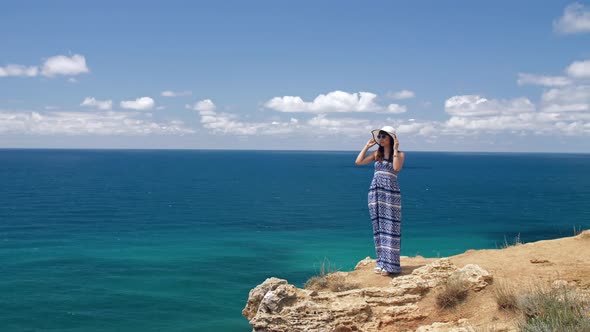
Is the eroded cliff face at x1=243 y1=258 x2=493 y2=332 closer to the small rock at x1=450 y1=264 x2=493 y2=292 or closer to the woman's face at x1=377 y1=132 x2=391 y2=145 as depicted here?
the small rock at x1=450 y1=264 x2=493 y2=292

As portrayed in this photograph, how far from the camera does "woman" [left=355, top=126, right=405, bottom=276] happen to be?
418 inches

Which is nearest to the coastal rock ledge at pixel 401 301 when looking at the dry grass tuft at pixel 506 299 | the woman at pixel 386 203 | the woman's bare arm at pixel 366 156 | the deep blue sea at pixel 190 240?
the dry grass tuft at pixel 506 299

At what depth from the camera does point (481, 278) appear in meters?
9.48

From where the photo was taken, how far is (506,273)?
10.1 meters

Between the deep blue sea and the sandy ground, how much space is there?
5.89 meters

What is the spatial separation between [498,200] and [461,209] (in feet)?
45.1

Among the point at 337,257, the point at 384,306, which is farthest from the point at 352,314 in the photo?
the point at 337,257

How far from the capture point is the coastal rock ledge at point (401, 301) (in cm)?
906

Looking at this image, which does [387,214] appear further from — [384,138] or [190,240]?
[190,240]

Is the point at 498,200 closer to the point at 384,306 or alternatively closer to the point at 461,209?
the point at 461,209

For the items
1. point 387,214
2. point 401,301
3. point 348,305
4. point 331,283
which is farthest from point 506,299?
point 331,283

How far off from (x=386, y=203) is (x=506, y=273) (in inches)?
112

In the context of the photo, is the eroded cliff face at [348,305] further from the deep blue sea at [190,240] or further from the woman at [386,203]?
the deep blue sea at [190,240]

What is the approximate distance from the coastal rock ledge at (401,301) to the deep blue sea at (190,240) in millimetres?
7663
